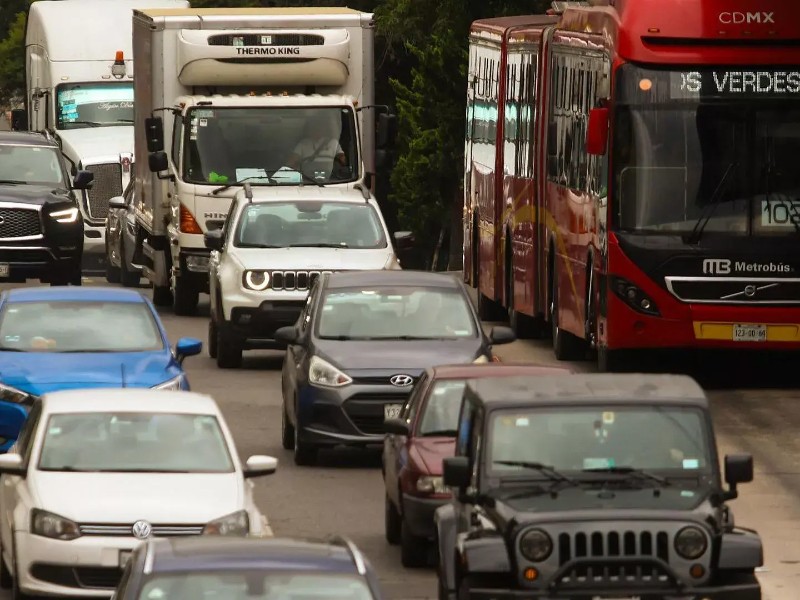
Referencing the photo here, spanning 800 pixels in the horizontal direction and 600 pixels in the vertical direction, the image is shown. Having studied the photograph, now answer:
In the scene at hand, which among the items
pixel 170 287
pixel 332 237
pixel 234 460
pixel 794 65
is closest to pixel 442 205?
pixel 170 287

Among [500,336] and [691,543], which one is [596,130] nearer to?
[500,336]

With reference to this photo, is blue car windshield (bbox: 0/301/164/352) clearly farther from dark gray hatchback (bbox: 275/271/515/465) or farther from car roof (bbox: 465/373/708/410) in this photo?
car roof (bbox: 465/373/708/410)

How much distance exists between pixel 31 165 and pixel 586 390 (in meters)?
23.6

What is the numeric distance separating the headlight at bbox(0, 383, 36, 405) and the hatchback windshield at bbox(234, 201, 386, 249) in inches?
350

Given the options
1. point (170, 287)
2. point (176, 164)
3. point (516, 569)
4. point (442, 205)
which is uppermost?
point (516, 569)

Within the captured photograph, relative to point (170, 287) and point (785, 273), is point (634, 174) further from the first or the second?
point (170, 287)

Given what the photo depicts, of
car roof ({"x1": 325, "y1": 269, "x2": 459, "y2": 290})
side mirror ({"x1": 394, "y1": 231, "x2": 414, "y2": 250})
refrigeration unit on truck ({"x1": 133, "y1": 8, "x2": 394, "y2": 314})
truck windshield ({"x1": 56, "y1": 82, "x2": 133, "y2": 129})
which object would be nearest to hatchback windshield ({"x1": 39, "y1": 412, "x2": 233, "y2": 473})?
car roof ({"x1": 325, "y1": 269, "x2": 459, "y2": 290})

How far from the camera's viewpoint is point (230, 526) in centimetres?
1365

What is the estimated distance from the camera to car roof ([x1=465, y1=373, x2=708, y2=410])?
12.3m

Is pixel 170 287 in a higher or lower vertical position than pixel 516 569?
lower

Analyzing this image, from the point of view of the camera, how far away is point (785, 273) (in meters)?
23.2

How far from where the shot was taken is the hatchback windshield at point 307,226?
27.6m

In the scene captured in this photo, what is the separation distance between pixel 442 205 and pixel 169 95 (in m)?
44.2

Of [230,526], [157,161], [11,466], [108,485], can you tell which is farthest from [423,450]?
[157,161]
